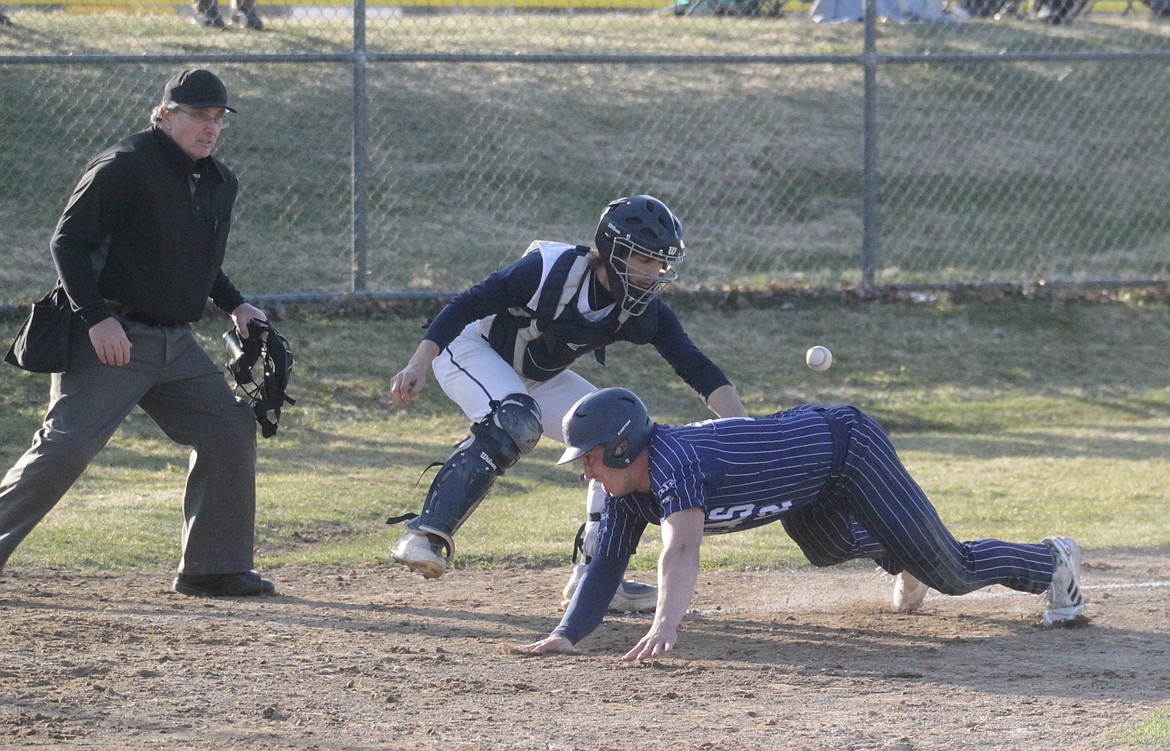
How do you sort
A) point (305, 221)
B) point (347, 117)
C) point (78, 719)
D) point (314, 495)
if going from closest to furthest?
1. point (78, 719)
2. point (314, 495)
3. point (305, 221)
4. point (347, 117)

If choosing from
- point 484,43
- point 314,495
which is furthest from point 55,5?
point 314,495

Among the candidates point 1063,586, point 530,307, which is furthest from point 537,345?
point 1063,586

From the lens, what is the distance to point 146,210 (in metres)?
5.38

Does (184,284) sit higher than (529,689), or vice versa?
(184,284)

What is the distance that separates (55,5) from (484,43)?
15.9ft

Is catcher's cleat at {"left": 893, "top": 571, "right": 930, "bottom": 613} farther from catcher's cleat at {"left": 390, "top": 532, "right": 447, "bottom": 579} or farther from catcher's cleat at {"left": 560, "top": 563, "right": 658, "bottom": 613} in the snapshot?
catcher's cleat at {"left": 390, "top": 532, "right": 447, "bottom": 579}

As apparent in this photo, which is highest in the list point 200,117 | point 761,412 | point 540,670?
point 200,117

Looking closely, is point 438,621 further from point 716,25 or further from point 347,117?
point 716,25

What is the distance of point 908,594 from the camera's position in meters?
5.89

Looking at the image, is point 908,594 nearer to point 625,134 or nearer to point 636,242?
point 636,242

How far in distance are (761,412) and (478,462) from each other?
5402mm

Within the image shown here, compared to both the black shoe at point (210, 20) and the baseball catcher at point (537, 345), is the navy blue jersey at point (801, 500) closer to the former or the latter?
the baseball catcher at point (537, 345)


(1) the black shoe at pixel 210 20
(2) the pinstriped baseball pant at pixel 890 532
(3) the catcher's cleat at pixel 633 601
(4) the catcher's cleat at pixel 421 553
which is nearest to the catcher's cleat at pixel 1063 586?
(2) the pinstriped baseball pant at pixel 890 532

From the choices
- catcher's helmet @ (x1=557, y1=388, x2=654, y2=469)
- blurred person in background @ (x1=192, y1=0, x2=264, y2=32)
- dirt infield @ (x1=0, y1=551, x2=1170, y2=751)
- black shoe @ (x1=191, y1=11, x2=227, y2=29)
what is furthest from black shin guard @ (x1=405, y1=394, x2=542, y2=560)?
black shoe @ (x1=191, y1=11, x2=227, y2=29)
